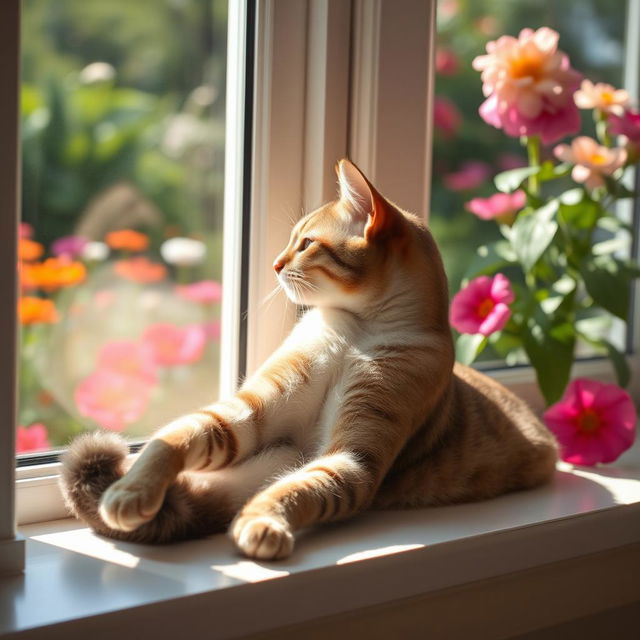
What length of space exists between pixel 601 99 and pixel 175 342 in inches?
32.6

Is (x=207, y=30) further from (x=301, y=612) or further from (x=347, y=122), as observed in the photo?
(x=301, y=612)

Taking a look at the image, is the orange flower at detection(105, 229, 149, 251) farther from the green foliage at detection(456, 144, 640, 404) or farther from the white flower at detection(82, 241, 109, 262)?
the green foliage at detection(456, 144, 640, 404)

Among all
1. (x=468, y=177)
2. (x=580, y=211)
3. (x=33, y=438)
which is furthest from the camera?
(x=468, y=177)

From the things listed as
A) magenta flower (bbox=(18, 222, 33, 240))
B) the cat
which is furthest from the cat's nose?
magenta flower (bbox=(18, 222, 33, 240))

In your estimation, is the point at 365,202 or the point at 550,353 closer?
the point at 365,202

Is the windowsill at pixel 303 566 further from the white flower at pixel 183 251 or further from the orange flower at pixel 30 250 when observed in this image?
the white flower at pixel 183 251

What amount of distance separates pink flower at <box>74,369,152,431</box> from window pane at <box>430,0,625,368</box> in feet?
2.03

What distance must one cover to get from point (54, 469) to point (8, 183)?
0.41 metres

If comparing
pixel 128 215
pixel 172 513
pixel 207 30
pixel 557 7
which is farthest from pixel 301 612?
pixel 557 7

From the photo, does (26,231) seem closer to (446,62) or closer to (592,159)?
(446,62)

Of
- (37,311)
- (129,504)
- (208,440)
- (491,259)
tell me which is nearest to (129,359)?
(37,311)

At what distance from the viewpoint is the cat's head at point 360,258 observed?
99 cm

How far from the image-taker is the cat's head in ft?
3.26

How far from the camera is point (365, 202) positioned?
996mm
